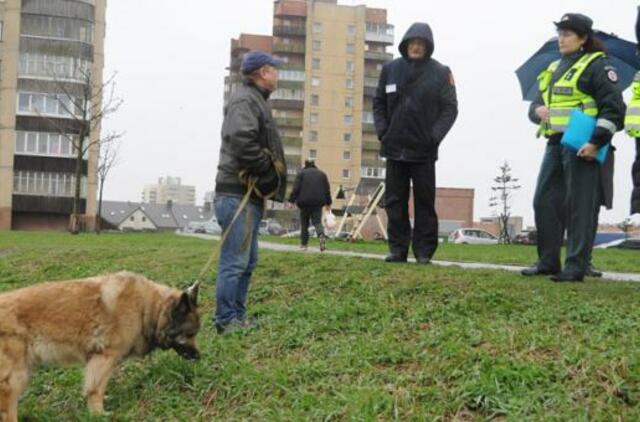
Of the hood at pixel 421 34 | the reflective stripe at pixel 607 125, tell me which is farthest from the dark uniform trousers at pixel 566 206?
the hood at pixel 421 34

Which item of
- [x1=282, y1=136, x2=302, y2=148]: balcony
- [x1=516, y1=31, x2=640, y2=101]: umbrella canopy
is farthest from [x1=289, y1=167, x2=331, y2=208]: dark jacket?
[x1=282, y1=136, x2=302, y2=148]: balcony

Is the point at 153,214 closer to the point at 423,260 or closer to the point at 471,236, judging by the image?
the point at 471,236

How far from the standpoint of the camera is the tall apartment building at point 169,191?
163 metres

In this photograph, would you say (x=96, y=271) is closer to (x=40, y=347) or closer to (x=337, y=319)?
(x=337, y=319)

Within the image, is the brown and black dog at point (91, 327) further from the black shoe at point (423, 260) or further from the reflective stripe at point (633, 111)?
the black shoe at point (423, 260)

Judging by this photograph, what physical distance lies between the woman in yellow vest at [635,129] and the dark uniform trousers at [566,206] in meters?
0.93

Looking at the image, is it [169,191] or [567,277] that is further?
[169,191]

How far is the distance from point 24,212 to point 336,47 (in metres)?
44.6

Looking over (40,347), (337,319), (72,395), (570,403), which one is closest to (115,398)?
(72,395)

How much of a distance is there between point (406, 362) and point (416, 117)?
4.46 m

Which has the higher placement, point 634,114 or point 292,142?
point 292,142

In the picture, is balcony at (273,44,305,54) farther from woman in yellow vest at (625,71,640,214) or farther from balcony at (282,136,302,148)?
woman in yellow vest at (625,71,640,214)

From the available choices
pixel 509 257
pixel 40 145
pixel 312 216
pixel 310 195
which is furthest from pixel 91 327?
pixel 40 145

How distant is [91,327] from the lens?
15.8 ft
